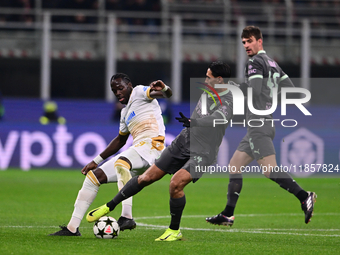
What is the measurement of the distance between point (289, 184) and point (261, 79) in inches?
48.6

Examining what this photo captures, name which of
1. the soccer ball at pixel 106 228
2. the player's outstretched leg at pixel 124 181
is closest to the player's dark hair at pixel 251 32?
the player's outstretched leg at pixel 124 181

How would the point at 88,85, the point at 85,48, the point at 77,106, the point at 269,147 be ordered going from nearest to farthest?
the point at 269,147 < the point at 77,106 < the point at 85,48 < the point at 88,85

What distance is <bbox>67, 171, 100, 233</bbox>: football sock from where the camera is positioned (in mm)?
6211

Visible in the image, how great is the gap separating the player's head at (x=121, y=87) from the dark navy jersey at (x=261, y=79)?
1405 mm

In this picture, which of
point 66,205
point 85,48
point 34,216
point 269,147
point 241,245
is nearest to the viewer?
point 241,245

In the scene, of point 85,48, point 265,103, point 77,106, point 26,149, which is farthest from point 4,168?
point 265,103

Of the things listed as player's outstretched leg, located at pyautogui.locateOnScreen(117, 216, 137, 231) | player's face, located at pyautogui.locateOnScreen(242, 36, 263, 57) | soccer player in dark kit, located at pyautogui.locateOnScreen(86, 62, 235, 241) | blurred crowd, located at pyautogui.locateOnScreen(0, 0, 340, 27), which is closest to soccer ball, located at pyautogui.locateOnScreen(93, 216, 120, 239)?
soccer player in dark kit, located at pyautogui.locateOnScreen(86, 62, 235, 241)

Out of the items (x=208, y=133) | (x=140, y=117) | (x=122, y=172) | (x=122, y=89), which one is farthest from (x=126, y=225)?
(x=122, y=89)

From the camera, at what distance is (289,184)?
666 cm

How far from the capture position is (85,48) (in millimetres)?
21766

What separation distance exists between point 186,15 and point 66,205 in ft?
46.3

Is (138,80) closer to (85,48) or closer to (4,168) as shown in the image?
(85,48)

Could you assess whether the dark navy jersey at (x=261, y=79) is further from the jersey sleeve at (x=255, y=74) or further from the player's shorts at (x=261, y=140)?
the player's shorts at (x=261, y=140)

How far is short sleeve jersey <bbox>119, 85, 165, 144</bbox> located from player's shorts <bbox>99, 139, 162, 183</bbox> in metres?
0.13
